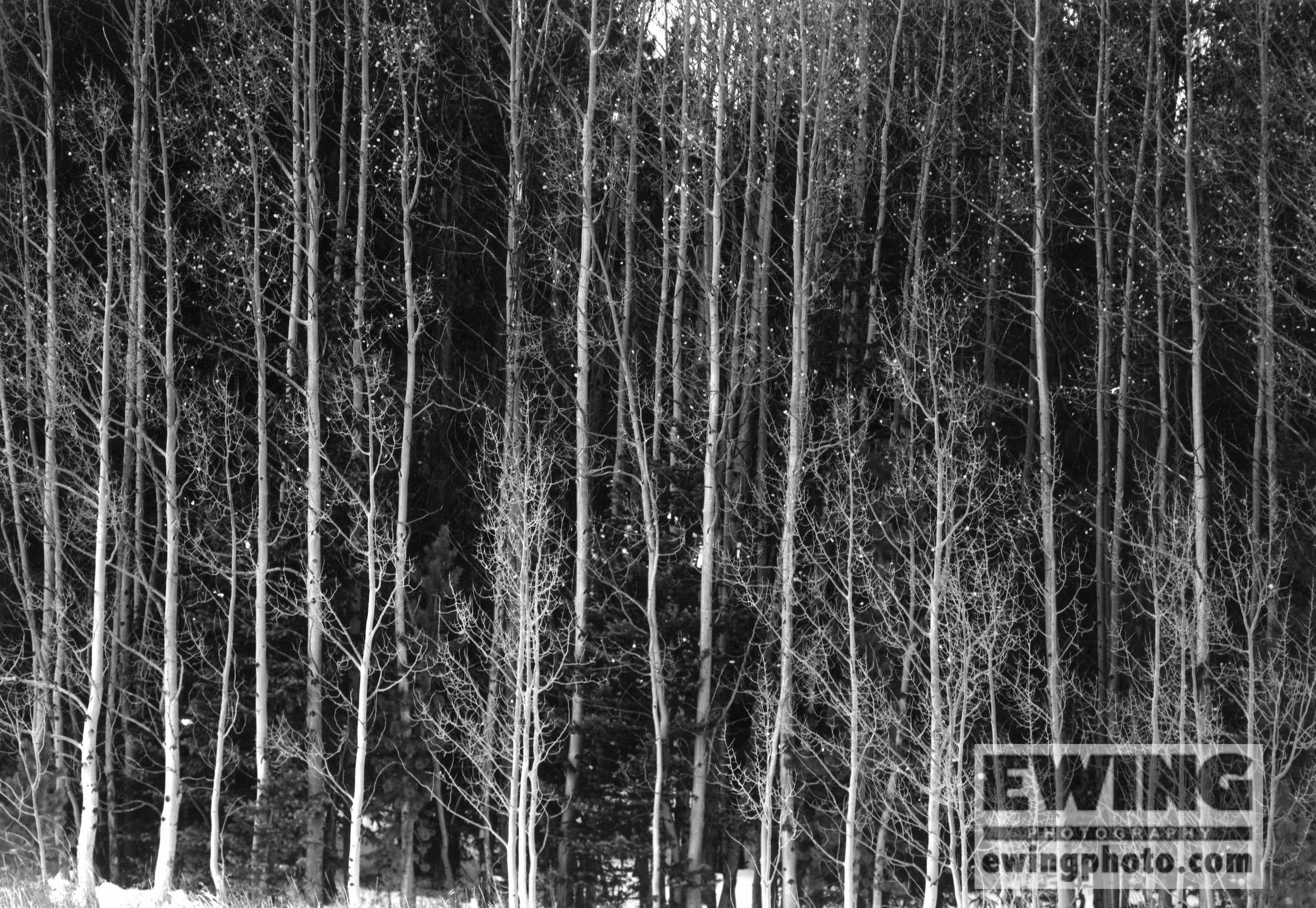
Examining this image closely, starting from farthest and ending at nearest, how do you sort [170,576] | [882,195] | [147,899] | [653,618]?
[882,195] < [170,576] < [147,899] < [653,618]

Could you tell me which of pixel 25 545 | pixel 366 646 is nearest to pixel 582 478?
pixel 366 646

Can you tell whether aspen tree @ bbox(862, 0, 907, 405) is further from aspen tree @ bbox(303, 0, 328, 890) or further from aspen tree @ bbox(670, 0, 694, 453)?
aspen tree @ bbox(303, 0, 328, 890)

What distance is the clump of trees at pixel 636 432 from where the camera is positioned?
13.7m

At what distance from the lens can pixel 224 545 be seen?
612 inches

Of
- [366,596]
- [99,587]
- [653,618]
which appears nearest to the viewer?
[653,618]

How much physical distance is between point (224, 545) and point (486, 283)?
483 centimetres

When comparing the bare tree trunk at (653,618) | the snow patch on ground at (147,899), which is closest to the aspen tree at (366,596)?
the snow patch on ground at (147,899)

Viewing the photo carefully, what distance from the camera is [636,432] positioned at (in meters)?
14.1

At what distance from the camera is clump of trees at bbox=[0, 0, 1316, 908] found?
45.0ft

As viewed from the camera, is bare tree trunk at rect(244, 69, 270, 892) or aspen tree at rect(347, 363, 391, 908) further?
bare tree trunk at rect(244, 69, 270, 892)

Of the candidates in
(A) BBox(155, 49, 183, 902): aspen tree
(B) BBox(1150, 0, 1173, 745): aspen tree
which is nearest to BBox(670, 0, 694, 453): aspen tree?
(B) BBox(1150, 0, 1173, 745): aspen tree

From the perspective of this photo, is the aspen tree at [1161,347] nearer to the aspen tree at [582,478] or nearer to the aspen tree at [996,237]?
the aspen tree at [996,237]

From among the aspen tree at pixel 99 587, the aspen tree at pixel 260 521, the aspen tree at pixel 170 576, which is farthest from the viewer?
the aspen tree at pixel 260 521

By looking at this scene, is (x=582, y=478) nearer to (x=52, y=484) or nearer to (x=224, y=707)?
(x=224, y=707)
